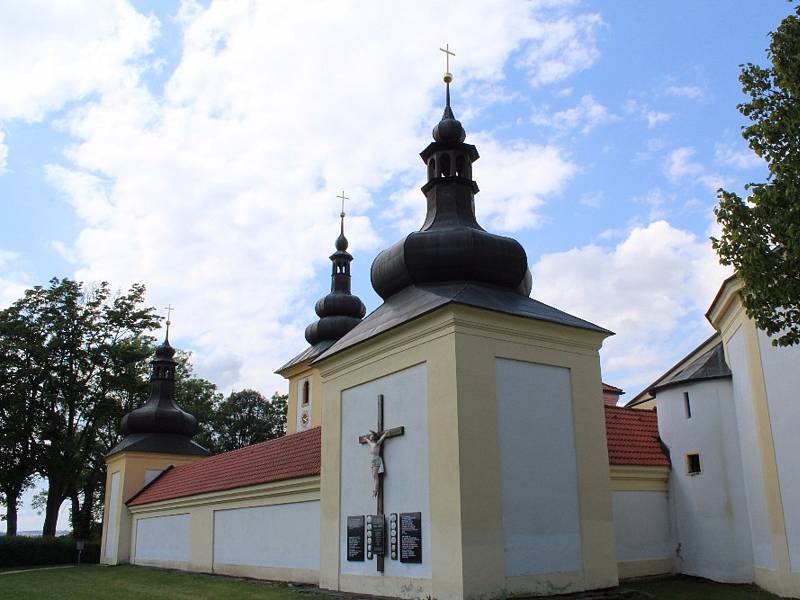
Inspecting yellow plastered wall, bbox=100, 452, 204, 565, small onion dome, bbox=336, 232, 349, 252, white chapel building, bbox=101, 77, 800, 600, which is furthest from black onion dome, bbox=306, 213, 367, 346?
white chapel building, bbox=101, 77, 800, 600

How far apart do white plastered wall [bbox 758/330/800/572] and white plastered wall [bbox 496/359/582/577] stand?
127 inches

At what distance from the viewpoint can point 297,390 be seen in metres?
29.8

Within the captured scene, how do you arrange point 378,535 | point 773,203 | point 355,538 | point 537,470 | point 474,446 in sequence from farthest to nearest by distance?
point 355,538 → point 378,535 → point 537,470 → point 474,446 → point 773,203

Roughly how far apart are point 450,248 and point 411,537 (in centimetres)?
519

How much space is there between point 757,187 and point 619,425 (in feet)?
31.9

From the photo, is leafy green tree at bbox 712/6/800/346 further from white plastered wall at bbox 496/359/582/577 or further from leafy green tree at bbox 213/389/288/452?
leafy green tree at bbox 213/389/288/452

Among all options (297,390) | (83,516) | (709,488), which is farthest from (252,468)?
(83,516)

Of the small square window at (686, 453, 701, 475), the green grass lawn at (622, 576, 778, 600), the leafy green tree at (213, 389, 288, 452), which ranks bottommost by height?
the green grass lawn at (622, 576, 778, 600)

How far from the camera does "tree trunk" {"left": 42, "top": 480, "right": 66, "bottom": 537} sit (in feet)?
115

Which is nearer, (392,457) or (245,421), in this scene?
(392,457)

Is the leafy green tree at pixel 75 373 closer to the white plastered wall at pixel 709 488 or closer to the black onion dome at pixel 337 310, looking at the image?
the black onion dome at pixel 337 310

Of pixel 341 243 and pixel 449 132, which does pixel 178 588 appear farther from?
pixel 341 243

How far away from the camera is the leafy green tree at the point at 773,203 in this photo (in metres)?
7.80

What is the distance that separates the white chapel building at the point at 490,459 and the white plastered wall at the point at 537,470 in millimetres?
30
